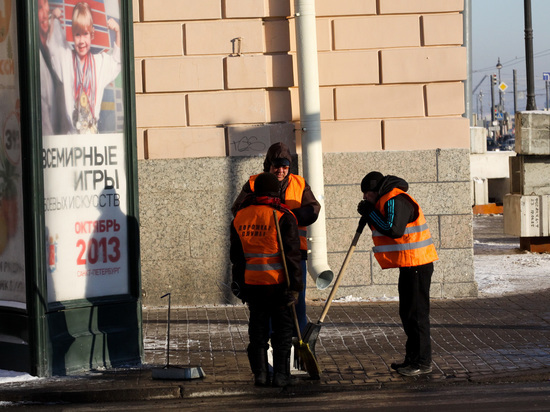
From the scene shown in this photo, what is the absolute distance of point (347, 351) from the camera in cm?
753

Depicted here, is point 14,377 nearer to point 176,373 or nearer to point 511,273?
point 176,373

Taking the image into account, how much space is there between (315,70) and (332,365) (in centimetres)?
372

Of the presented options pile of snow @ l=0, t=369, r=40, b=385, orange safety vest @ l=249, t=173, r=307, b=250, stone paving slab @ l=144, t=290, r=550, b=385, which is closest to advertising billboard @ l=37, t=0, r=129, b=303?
pile of snow @ l=0, t=369, r=40, b=385

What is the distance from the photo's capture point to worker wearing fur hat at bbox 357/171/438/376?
656 centimetres

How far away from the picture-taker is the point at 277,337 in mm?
6395

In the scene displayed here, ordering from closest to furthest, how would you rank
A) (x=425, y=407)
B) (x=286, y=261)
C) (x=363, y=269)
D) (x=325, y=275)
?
(x=425, y=407) < (x=286, y=261) < (x=325, y=275) < (x=363, y=269)

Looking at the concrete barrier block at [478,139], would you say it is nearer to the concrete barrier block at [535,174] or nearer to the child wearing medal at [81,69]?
the concrete barrier block at [535,174]

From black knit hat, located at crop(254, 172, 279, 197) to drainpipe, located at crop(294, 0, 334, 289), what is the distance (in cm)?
299

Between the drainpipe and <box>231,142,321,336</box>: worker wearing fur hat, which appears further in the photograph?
the drainpipe

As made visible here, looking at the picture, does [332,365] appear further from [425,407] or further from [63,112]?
[63,112]

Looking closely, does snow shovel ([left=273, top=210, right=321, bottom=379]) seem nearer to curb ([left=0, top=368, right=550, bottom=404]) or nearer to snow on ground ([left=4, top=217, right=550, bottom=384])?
curb ([left=0, top=368, right=550, bottom=404])

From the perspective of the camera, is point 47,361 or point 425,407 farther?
point 47,361

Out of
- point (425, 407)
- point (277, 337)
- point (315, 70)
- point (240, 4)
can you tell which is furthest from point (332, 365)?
point (240, 4)

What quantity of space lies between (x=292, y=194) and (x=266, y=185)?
0.65 meters
